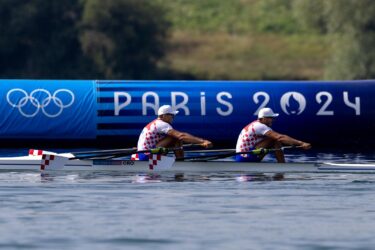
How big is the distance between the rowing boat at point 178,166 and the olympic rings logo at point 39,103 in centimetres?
795

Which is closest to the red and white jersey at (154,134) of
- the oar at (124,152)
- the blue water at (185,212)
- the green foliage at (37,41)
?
the oar at (124,152)

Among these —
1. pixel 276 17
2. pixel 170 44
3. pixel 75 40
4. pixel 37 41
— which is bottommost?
pixel 37 41

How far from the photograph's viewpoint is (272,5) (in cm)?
9450

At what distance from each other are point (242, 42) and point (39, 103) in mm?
52254

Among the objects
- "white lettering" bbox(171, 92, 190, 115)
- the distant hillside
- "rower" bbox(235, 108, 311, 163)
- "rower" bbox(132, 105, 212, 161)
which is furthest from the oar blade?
the distant hillside

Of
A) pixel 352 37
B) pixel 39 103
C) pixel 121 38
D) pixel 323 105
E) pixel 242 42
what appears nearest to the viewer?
pixel 39 103

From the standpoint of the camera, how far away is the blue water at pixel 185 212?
18.7 meters

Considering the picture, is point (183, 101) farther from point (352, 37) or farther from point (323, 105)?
point (352, 37)

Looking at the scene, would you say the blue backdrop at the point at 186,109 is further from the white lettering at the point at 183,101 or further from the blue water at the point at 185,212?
the blue water at the point at 185,212

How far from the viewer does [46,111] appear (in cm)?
3581

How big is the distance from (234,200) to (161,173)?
4.93 m

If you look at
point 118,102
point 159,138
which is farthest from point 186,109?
point 159,138

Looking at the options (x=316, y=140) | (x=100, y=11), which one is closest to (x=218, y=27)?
(x=100, y=11)

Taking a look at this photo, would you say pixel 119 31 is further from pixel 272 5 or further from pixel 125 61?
pixel 272 5
